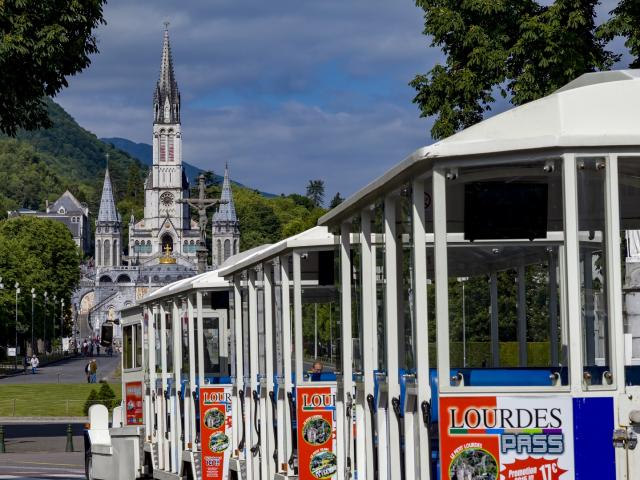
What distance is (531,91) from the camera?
27828 mm

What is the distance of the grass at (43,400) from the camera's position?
200ft

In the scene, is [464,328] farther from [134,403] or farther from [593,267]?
[134,403]

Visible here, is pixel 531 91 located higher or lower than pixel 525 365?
higher

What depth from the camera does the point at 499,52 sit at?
1129 inches

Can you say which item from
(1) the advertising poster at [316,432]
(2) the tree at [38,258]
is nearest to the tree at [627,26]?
(1) the advertising poster at [316,432]

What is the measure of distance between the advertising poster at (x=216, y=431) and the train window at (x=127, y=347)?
7.96 metres

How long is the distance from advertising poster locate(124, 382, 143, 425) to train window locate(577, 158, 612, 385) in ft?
54.1

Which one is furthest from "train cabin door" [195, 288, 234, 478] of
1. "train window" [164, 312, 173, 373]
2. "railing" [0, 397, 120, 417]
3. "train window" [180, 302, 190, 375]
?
"railing" [0, 397, 120, 417]

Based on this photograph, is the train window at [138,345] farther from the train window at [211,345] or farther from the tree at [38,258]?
the tree at [38,258]

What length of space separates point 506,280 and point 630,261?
1991mm

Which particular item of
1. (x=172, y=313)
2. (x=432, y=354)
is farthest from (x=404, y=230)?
(x=172, y=313)

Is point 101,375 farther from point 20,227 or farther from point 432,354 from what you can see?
point 432,354

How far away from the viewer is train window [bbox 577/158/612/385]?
26.5 ft

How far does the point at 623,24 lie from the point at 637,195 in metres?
18.9
